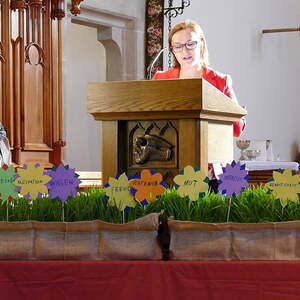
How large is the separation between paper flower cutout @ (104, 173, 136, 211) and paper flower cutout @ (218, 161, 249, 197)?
236mm

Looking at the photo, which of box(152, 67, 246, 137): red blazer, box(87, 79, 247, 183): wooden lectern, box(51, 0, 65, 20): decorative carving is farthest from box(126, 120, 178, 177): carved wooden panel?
box(51, 0, 65, 20): decorative carving

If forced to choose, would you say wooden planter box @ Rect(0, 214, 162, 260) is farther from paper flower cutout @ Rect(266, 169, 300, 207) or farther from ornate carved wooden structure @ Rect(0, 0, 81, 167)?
ornate carved wooden structure @ Rect(0, 0, 81, 167)

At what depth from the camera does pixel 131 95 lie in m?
3.50

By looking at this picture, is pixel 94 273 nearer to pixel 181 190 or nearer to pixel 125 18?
pixel 181 190

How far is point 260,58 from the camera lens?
40.5 feet

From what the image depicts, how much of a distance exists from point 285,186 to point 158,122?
1446mm

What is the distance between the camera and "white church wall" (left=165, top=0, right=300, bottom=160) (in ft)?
35.4

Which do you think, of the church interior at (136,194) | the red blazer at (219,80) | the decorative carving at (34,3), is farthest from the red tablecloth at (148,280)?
the decorative carving at (34,3)

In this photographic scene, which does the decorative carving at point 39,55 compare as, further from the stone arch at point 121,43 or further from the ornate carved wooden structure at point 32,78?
the stone arch at point 121,43

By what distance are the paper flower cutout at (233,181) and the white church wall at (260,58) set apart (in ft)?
25.6

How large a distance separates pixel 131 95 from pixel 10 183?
139 cm

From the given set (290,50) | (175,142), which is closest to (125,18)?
(290,50)

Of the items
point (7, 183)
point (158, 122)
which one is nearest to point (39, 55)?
point (158, 122)

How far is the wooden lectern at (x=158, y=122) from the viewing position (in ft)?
11.1
